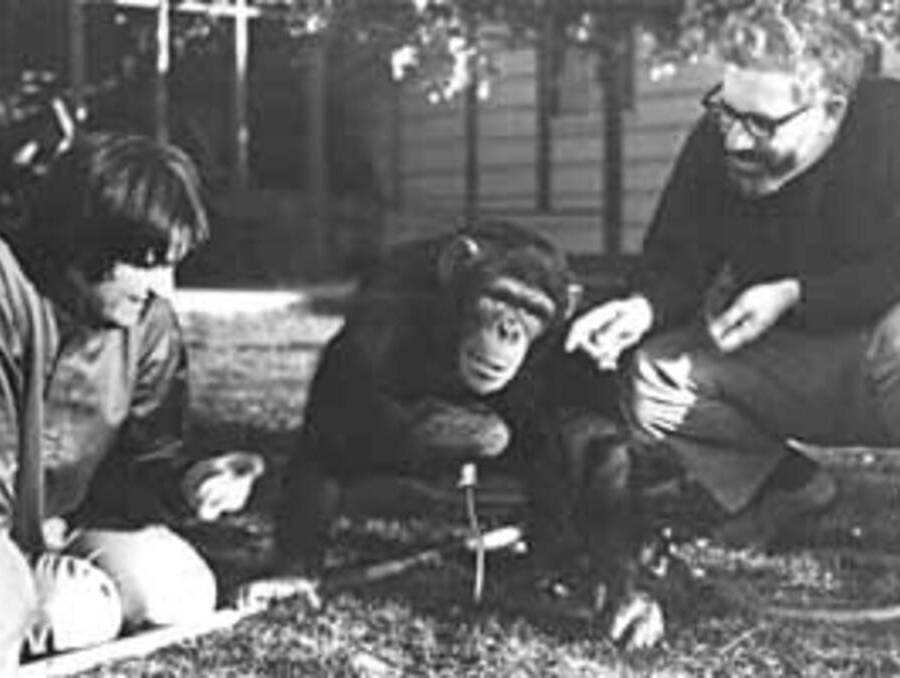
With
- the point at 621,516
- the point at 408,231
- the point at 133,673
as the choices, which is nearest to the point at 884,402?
the point at 621,516

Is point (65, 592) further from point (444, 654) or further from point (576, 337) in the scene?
point (576, 337)

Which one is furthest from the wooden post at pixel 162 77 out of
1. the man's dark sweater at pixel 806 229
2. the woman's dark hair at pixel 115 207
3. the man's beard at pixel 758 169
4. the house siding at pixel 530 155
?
the man's beard at pixel 758 169

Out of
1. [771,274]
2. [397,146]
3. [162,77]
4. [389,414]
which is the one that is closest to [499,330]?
[389,414]

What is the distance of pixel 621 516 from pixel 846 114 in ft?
2.57

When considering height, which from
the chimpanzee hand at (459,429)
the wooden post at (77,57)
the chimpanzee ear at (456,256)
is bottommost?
the chimpanzee hand at (459,429)

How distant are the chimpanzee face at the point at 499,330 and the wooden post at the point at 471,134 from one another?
14cm

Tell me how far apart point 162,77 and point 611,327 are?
871 millimetres

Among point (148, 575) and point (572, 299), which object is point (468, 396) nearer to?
point (572, 299)

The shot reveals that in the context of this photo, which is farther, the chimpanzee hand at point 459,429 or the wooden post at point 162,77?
the chimpanzee hand at point 459,429

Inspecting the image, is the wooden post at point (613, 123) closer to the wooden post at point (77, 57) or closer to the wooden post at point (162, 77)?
the wooden post at point (162, 77)

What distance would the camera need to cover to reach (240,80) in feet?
12.1

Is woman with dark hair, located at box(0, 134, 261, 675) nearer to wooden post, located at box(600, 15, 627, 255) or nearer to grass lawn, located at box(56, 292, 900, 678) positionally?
grass lawn, located at box(56, 292, 900, 678)

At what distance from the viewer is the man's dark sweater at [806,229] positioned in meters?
3.62

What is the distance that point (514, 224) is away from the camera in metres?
3.67
